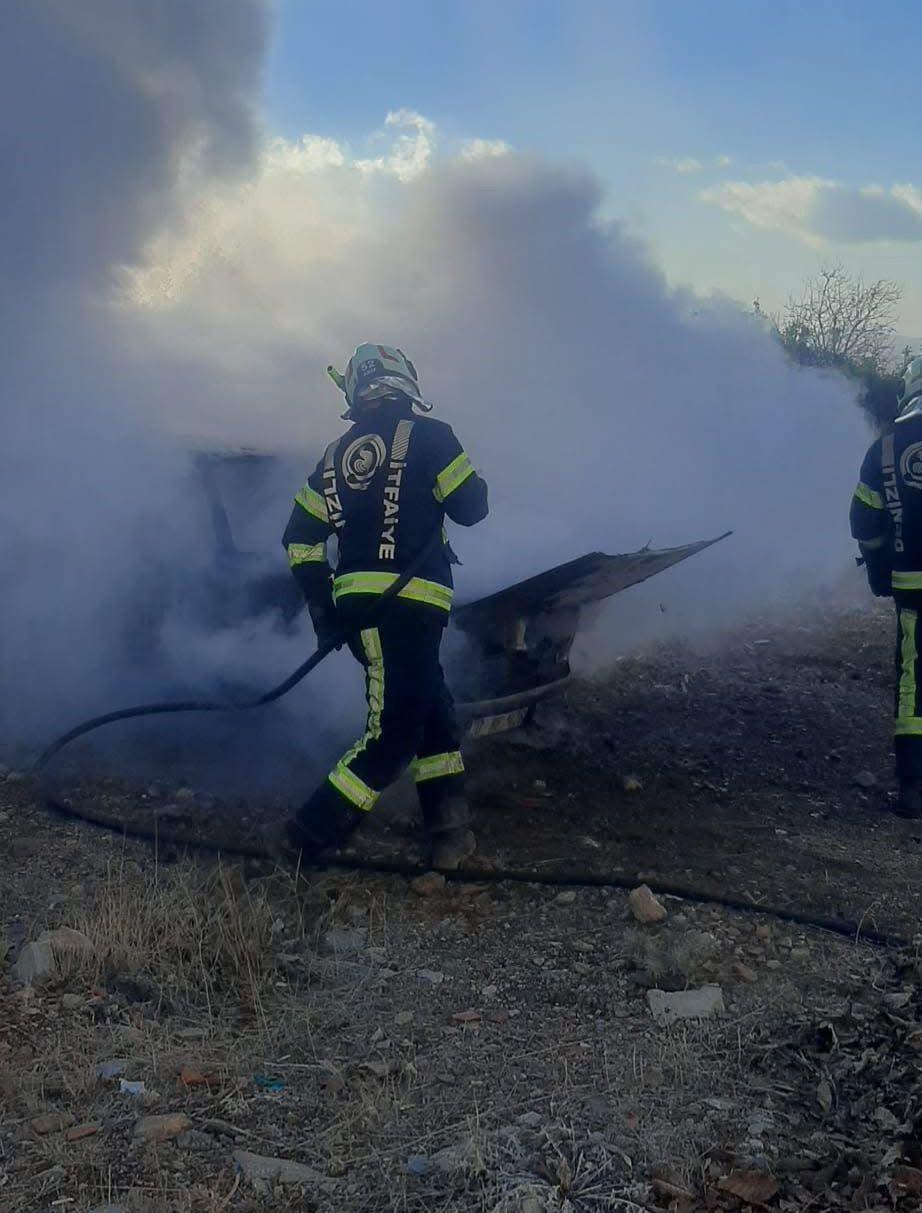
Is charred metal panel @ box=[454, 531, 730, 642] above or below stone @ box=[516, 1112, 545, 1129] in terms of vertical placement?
above

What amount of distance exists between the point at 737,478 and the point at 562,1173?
5.52 meters

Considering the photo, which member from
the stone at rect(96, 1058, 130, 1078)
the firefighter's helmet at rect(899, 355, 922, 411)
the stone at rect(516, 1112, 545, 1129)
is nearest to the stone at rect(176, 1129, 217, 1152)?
the stone at rect(96, 1058, 130, 1078)

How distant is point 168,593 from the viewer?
6055 mm

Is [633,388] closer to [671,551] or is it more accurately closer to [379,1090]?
[671,551]

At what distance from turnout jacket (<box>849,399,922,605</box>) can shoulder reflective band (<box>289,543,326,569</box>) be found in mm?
2519

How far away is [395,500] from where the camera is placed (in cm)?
453

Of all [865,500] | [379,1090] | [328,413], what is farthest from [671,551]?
[328,413]

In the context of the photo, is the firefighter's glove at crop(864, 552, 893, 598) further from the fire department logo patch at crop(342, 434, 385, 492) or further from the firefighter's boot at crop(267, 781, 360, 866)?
the firefighter's boot at crop(267, 781, 360, 866)

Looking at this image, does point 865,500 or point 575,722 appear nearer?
point 865,500

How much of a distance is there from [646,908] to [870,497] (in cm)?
250

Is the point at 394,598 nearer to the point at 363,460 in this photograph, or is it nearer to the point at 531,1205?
the point at 363,460

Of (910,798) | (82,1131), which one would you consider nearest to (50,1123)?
(82,1131)

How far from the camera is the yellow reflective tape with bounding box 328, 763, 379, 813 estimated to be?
4418 mm

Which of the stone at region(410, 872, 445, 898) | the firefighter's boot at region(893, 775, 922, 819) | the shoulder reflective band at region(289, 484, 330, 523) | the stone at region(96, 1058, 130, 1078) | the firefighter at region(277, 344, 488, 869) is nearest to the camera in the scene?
the stone at region(96, 1058, 130, 1078)
